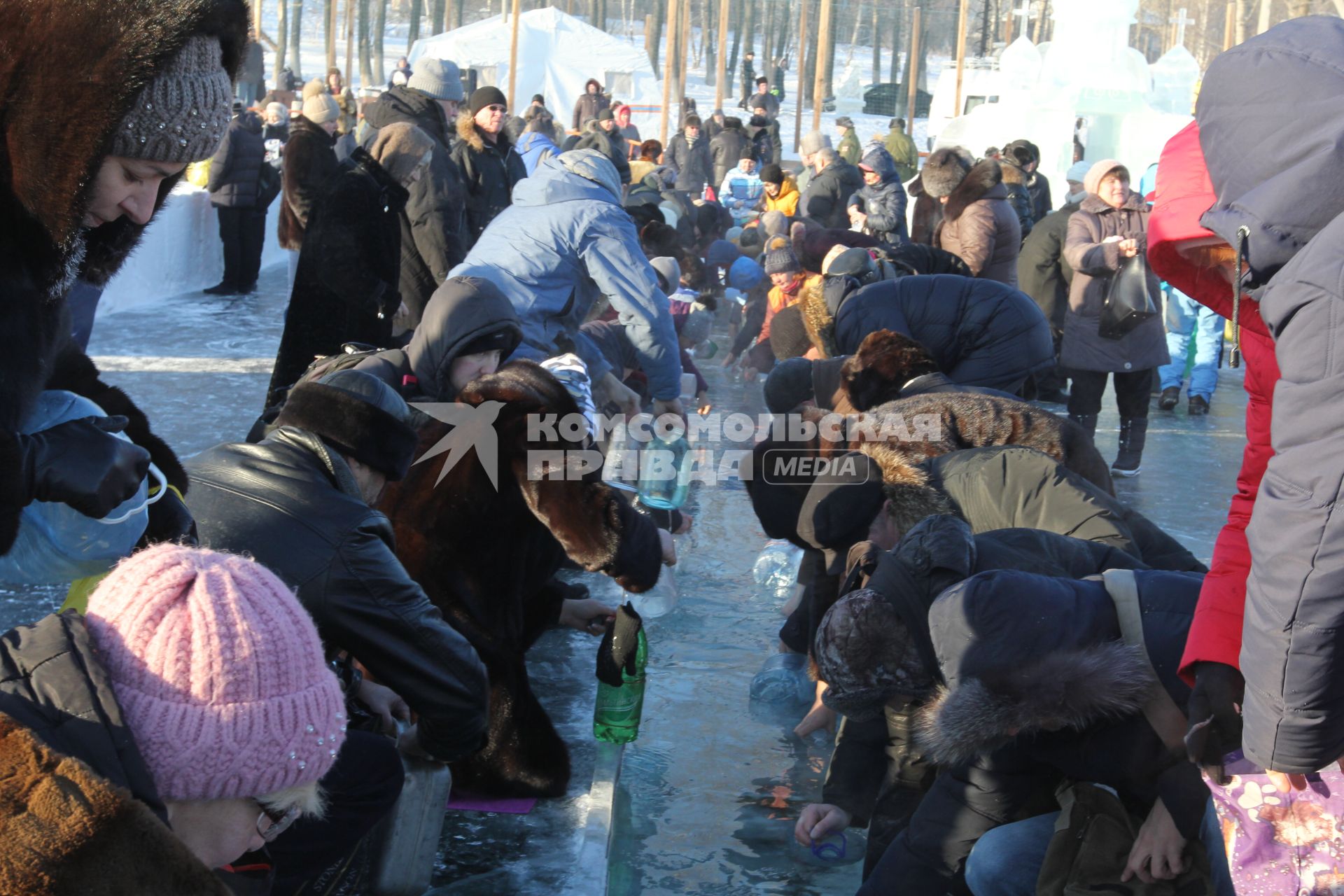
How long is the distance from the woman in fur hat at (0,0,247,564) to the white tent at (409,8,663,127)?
28742mm

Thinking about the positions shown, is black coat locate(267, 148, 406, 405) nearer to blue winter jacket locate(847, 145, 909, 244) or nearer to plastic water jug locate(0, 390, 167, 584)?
plastic water jug locate(0, 390, 167, 584)

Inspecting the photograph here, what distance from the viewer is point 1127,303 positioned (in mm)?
7125

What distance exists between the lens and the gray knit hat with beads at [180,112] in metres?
1.87

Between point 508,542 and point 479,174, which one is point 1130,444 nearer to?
point 479,174

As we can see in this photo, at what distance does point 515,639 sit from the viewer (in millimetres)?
3352

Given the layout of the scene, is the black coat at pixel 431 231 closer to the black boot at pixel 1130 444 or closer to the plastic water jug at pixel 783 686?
the plastic water jug at pixel 783 686

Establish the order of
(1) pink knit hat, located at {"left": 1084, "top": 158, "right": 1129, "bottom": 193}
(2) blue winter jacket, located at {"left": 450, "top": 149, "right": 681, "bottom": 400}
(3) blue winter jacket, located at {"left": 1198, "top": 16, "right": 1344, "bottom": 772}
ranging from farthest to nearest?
(1) pink knit hat, located at {"left": 1084, "top": 158, "right": 1129, "bottom": 193} → (2) blue winter jacket, located at {"left": 450, "top": 149, "right": 681, "bottom": 400} → (3) blue winter jacket, located at {"left": 1198, "top": 16, "right": 1344, "bottom": 772}

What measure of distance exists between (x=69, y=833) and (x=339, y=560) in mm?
1224

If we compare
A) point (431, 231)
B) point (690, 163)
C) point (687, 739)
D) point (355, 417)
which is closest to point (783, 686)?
point (687, 739)

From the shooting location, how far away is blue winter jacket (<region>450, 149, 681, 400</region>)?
5012 millimetres

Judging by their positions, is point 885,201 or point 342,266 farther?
point 885,201

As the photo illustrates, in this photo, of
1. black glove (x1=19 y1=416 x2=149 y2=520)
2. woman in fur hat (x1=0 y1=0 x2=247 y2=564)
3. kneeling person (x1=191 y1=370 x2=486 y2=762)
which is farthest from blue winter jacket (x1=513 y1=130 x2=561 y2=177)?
black glove (x1=19 y1=416 x2=149 y2=520)

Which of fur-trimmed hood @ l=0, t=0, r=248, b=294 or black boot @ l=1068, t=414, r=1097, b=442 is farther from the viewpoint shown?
black boot @ l=1068, t=414, r=1097, b=442

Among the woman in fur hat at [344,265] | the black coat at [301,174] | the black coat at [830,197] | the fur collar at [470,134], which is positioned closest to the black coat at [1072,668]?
the woman in fur hat at [344,265]
